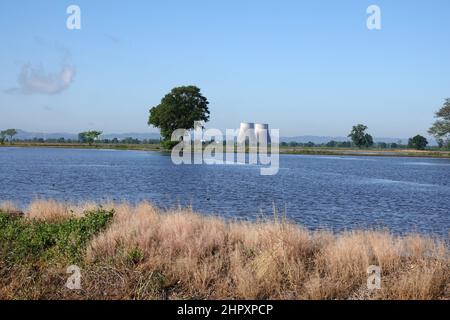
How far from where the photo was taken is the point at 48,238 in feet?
47.5

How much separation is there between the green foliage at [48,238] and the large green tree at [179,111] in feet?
359

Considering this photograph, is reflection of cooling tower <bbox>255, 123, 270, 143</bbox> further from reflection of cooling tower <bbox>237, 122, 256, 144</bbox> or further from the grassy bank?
the grassy bank

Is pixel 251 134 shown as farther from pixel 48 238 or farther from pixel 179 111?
pixel 48 238

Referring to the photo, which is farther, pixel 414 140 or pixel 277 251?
pixel 414 140

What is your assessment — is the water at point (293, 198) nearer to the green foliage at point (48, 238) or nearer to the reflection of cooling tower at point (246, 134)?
the green foliage at point (48, 238)

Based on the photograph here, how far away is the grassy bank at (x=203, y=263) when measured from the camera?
10750 millimetres

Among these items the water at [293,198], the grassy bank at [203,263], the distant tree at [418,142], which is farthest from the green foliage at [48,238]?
the distant tree at [418,142]

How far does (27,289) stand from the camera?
10781mm

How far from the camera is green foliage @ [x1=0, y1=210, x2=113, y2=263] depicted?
42.9 feet

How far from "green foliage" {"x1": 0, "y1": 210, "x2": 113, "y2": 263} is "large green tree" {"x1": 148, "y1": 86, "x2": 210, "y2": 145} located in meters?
109

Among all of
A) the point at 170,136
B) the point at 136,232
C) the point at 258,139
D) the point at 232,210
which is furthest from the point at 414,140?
the point at 136,232

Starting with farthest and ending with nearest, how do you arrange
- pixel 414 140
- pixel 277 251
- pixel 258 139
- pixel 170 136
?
1. pixel 414 140
2. pixel 258 139
3. pixel 170 136
4. pixel 277 251
